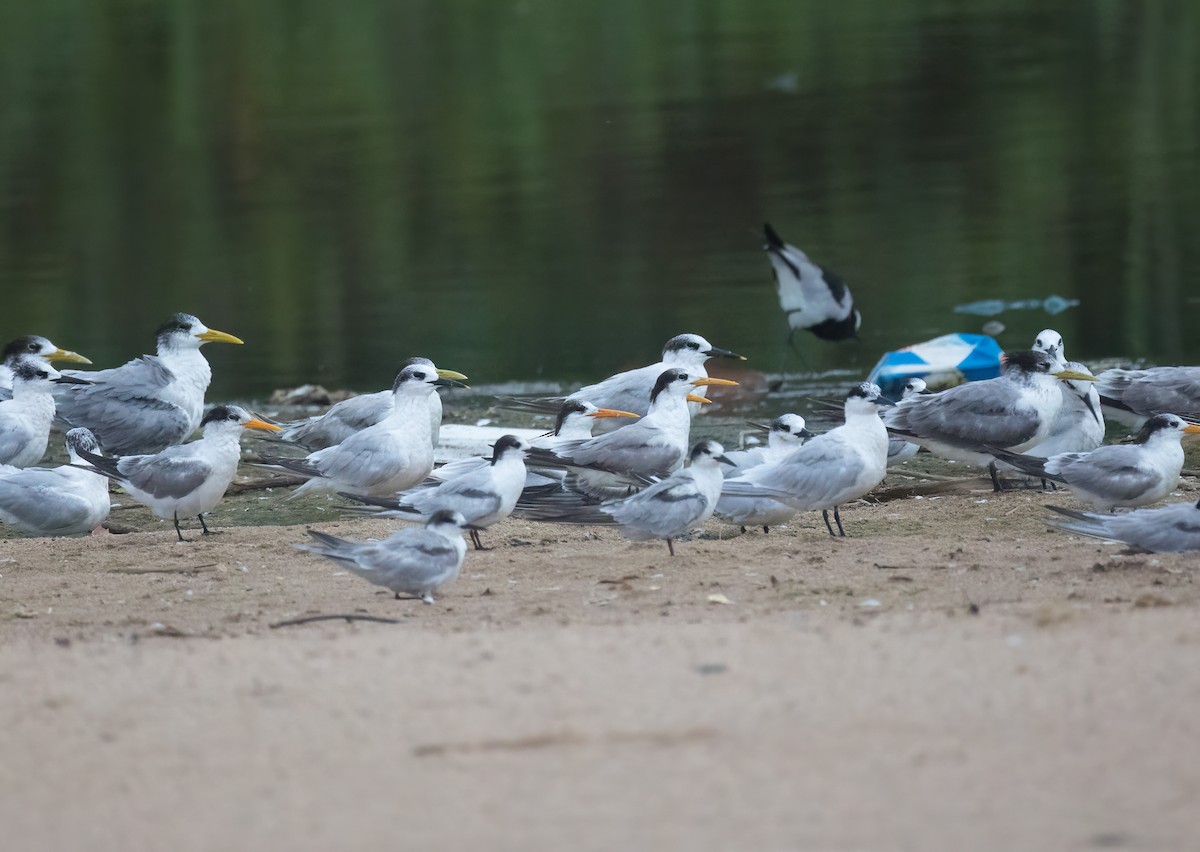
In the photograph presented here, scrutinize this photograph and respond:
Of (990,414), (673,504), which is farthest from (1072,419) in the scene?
(673,504)

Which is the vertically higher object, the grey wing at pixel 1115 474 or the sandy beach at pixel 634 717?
the sandy beach at pixel 634 717

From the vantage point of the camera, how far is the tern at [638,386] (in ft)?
26.4

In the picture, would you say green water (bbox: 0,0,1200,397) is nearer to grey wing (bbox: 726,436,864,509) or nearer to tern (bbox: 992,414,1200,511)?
tern (bbox: 992,414,1200,511)

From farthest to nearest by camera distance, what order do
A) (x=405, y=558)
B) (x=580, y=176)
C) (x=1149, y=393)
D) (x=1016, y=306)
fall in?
(x=580, y=176), (x=1016, y=306), (x=1149, y=393), (x=405, y=558)

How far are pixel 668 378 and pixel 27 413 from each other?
3094 millimetres

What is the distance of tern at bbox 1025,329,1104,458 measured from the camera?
24.8 feet

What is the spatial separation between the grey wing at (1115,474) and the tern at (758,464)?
1.13 meters

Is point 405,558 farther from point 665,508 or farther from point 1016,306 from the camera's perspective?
point 1016,306

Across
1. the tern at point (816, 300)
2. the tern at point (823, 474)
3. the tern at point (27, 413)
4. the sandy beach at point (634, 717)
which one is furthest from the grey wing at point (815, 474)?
the tern at point (816, 300)

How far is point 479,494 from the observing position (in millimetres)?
6289

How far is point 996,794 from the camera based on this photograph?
3.18 m

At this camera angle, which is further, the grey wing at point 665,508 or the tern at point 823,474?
the tern at point 823,474

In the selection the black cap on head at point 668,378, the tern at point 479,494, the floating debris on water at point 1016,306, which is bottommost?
the floating debris on water at point 1016,306

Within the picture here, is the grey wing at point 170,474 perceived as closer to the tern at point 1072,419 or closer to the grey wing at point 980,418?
the grey wing at point 980,418
